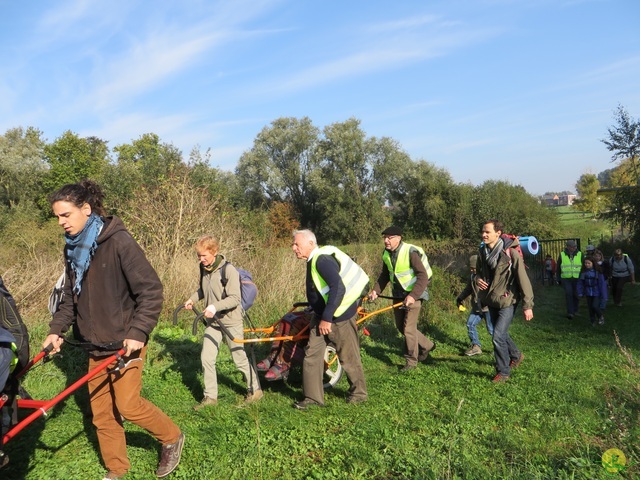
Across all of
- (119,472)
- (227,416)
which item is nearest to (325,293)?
(227,416)

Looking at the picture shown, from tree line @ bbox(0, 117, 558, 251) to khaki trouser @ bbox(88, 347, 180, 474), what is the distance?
312 inches

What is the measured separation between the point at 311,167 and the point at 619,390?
1812 inches

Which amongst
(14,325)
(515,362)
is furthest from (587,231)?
(14,325)

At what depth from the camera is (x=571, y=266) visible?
11.6m

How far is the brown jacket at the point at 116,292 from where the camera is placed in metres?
3.62

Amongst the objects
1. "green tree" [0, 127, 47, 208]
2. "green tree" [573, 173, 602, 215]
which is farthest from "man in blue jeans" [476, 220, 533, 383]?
"green tree" [573, 173, 602, 215]

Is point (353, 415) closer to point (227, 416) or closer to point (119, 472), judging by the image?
point (227, 416)

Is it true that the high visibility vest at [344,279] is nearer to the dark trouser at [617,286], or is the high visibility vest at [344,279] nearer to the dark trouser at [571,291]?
the dark trouser at [571,291]

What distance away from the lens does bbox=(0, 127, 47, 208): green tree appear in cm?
3362

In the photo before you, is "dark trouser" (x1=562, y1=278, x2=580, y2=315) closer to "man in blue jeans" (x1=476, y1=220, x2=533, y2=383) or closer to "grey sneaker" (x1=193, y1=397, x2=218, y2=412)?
"man in blue jeans" (x1=476, y1=220, x2=533, y2=383)

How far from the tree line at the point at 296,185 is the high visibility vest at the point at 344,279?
274 inches

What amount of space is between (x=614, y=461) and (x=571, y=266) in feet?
28.7

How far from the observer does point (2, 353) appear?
3.17 meters

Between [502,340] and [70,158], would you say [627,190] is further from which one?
[70,158]
